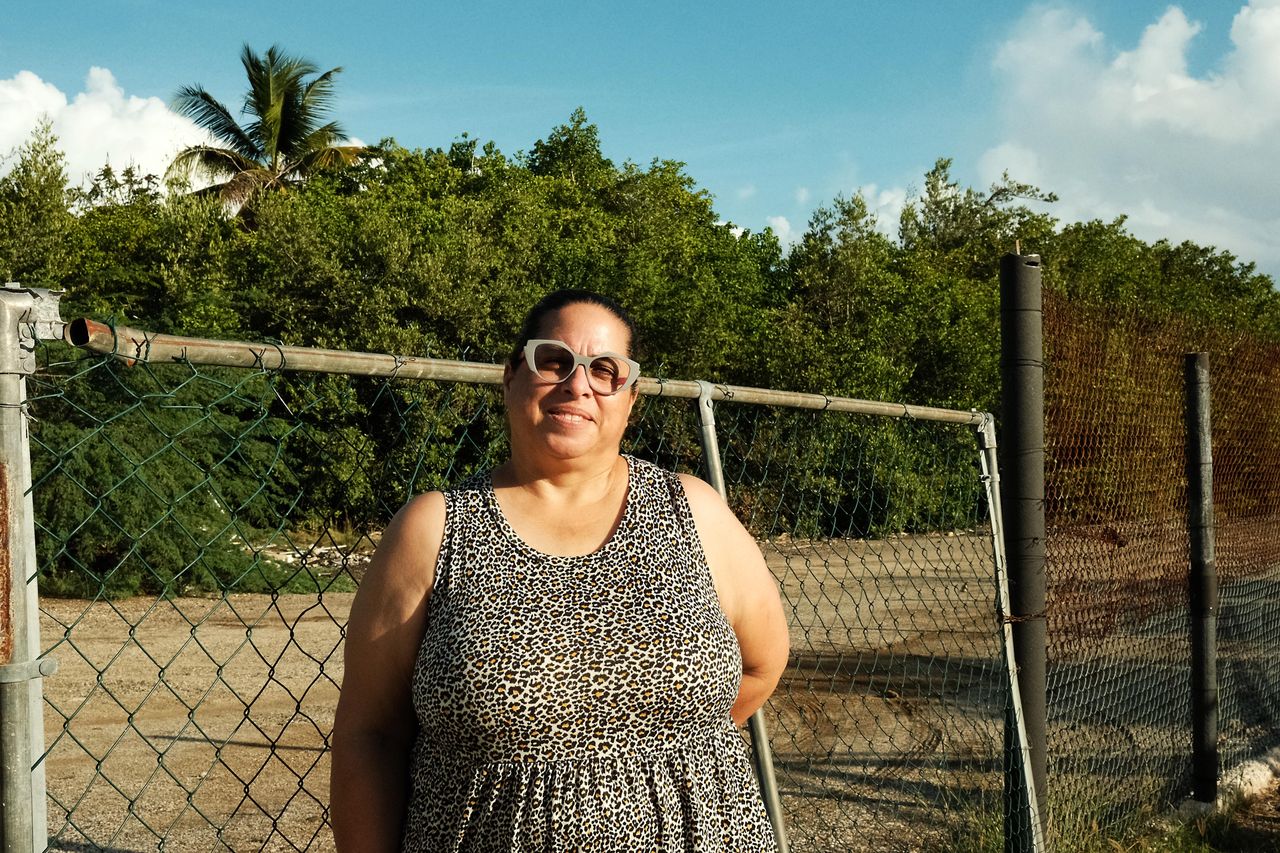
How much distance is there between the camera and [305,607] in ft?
33.1

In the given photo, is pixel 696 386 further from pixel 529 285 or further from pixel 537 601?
pixel 529 285

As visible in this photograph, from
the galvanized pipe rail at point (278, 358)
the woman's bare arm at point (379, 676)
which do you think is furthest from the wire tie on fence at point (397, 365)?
the woman's bare arm at point (379, 676)

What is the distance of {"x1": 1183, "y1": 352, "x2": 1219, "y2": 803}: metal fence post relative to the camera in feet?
17.4

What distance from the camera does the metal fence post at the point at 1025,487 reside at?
3.94 meters

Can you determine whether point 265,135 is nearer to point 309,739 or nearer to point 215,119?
point 215,119

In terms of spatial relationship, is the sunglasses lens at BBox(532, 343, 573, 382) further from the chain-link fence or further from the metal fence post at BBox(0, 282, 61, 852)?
the chain-link fence

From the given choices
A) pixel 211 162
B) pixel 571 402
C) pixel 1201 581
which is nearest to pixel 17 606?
pixel 571 402

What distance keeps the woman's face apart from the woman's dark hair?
10mm

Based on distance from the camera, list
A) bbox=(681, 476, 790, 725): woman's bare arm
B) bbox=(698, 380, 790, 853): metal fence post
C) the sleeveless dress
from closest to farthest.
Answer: the sleeveless dress
bbox=(681, 476, 790, 725): woman's bare arm
bbox=(698, 380, 790, 853): metal fence post

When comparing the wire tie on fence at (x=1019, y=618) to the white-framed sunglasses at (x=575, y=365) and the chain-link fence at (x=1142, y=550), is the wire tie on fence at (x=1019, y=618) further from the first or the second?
the white-framed sunglasses at (x=575, y=365)

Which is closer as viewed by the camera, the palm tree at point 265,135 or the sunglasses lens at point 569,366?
the sunglasses lens at point 569,366

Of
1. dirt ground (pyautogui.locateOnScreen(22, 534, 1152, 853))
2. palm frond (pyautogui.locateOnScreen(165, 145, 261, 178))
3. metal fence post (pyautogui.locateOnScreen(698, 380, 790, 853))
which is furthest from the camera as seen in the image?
palm frond (pyautogui.locateOnScreen(165, 145, 261, 178))

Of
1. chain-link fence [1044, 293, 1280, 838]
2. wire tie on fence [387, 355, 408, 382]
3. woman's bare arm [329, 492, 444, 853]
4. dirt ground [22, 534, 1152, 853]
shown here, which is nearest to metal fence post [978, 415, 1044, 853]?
chain-link fence [1044, 293, 1280, 838]

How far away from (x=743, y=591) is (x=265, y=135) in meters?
30.6
